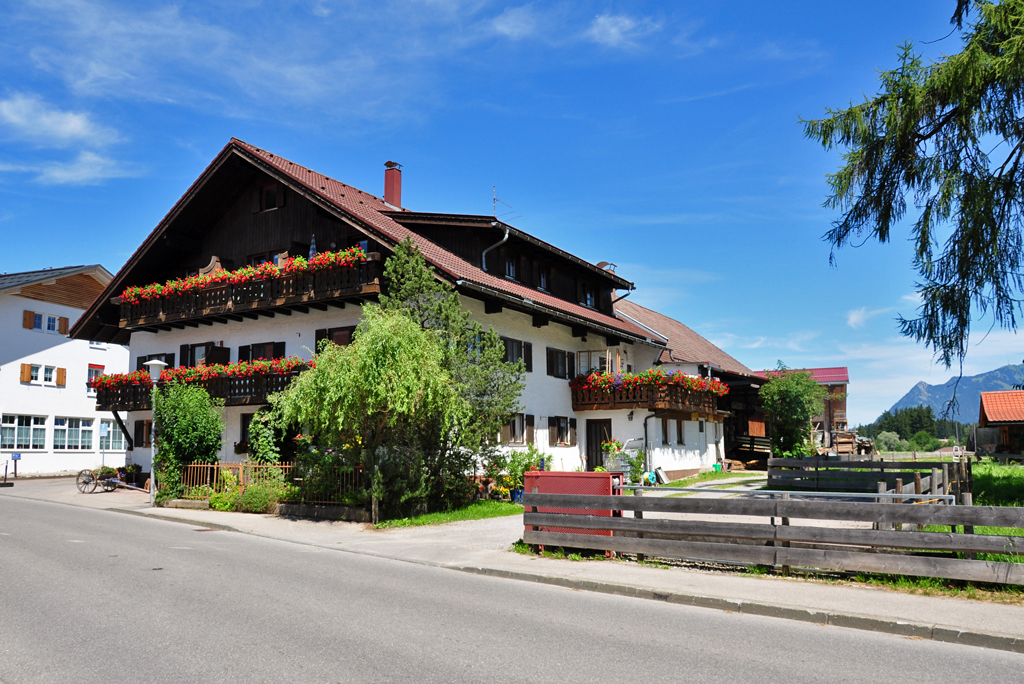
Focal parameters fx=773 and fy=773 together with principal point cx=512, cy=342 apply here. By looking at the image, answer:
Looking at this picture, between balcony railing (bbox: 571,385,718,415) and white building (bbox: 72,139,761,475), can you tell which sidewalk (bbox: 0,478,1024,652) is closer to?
white building (bbox: 72,139,761,475)

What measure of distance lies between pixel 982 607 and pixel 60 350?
45.7 metres

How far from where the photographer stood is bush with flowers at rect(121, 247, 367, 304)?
22844 mm

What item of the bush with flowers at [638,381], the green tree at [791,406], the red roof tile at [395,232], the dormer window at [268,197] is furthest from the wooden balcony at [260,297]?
the green tree at [791,406]

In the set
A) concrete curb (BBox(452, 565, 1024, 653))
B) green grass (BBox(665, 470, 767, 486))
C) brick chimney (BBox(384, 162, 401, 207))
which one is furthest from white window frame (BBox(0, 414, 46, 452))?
concrete curb (BBox(452, 565, 1024, 653))

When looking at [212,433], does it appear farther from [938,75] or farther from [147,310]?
[938,75]

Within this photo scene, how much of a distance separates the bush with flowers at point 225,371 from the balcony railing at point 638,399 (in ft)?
34.8

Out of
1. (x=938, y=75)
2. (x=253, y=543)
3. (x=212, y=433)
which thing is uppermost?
(x=938, y=75)

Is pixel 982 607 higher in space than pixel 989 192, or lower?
lower

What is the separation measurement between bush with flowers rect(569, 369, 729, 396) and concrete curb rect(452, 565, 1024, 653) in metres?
17.8

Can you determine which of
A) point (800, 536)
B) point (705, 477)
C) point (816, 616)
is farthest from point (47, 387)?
point (816, 616)

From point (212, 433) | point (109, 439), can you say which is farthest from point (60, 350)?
point (212, 433)

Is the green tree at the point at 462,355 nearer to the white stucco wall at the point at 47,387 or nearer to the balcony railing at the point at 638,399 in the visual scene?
the balcony railing at the point at 638,399

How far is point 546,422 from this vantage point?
27344mm

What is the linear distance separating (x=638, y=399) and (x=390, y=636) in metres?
21.7
